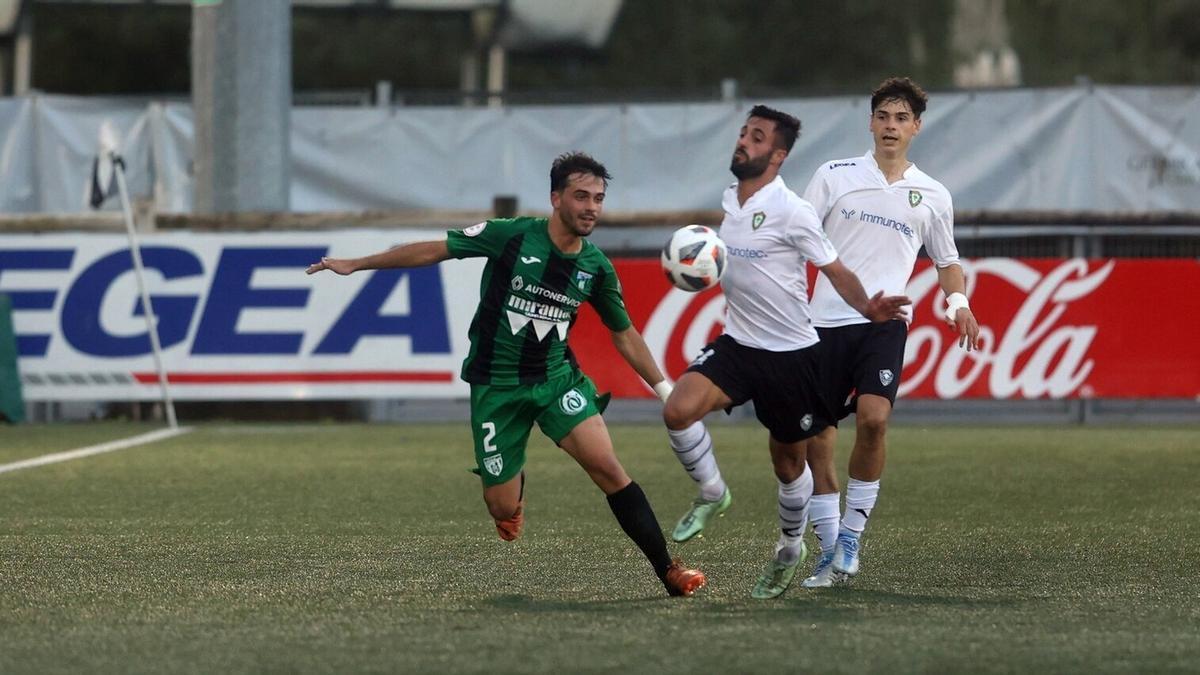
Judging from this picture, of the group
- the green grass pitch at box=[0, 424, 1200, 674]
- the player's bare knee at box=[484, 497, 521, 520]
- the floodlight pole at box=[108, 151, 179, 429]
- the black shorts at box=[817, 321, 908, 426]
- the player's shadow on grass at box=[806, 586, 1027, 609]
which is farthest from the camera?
the floodlight pole at box=[108, 151, 179, 429]

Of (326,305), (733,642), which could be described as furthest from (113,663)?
(326,305)

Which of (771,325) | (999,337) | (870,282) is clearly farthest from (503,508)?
(999,337)

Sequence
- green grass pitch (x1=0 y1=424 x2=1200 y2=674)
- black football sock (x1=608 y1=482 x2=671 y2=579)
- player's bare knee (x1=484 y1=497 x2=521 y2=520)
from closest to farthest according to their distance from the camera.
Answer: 1. green grass pitch (x1=0 y1=424 x2=1200 y2=674)
2. black football sock (x1=608 y1=482 x2=671 y2=579)
3. player's bare knee (x1=484 y1=497 x2=521 y2=520)

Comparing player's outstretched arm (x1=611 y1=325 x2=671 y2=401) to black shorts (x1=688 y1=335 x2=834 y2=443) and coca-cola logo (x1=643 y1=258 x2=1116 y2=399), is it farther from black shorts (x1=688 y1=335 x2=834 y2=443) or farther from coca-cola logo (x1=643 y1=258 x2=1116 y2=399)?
coca-cola logo (x1=643 y1=258 x2=1116 y2=399)

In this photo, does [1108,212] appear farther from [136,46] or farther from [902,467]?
[136,46]

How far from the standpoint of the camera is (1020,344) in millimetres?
17906

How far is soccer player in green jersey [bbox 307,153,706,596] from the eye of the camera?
26.4 feet

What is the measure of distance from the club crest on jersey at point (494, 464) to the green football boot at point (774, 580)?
3.77 feet

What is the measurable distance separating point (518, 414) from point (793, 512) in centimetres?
120

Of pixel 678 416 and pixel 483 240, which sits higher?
pixel 483 240

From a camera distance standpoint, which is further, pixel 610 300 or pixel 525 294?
pixel 610 300

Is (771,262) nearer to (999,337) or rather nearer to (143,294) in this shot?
(999,337)

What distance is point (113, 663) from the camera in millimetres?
6223

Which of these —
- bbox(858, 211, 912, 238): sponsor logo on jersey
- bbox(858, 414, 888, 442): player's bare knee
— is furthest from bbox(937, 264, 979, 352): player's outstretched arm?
bbox(858, 414, 888, 442): player's bare knee
